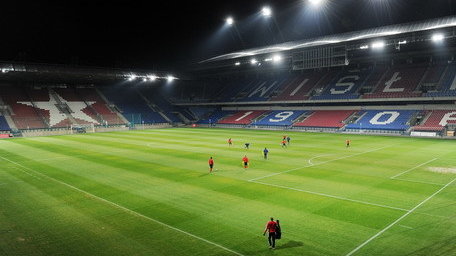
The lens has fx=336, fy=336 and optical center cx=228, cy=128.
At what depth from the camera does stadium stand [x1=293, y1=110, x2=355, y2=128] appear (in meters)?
57.2

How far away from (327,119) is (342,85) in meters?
9.27

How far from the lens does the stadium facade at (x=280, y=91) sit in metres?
50.5

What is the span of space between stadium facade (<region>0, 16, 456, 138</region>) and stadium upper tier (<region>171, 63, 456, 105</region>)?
20 cm

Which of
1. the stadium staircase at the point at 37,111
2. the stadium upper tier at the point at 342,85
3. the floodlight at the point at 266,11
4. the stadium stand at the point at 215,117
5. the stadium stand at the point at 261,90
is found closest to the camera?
the floodlight at the point at 266,11

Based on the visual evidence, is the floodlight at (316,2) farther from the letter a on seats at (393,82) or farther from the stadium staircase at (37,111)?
the stadium staircase at (37,111)

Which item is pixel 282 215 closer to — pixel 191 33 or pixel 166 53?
pixel 191 33

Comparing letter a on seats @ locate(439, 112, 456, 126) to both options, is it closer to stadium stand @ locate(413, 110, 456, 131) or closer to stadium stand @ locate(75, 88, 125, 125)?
stadium stand @ locate(413, 110, 456, 131)

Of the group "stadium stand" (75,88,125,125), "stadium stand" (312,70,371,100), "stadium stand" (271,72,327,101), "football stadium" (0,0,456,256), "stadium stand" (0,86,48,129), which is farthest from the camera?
"stadium stand" (75,88,125,125)

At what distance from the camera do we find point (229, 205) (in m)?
16.3

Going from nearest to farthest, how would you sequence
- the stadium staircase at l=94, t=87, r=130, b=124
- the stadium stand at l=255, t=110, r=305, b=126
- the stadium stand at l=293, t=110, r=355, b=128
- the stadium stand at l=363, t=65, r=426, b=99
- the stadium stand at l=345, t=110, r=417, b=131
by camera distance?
the stadium stand at l=345, t=110, r=417, b=131, the stadium stand at l=363, t=65, r=426, b=99, the stadium stand at l=293, t=110, r=355, b=128, the stadium stand at l=255, t=110, r=305, b=126, the stadium staircase at l=94, t=87, r=130, b=124

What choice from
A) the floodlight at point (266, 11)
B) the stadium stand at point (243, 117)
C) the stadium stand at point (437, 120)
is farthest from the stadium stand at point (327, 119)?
the floodlight at point (266, 11)

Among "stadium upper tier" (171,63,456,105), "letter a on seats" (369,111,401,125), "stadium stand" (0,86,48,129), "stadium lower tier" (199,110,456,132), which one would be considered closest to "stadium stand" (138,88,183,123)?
"stadium upper tier" (171,63,456,105)

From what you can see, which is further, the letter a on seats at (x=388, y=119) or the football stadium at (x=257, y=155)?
the letter a on seats at (x=388, y=119)

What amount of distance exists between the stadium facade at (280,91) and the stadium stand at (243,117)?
0.29m
